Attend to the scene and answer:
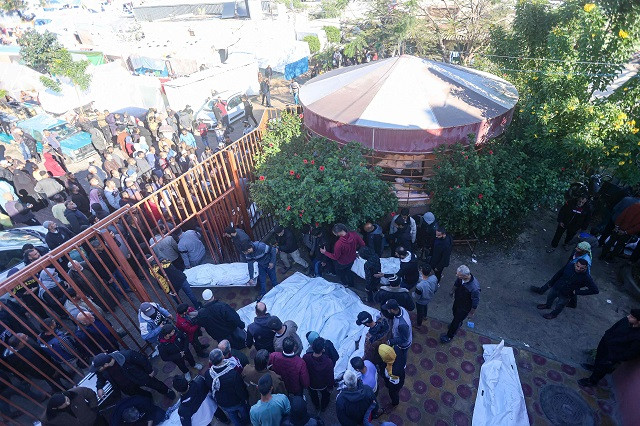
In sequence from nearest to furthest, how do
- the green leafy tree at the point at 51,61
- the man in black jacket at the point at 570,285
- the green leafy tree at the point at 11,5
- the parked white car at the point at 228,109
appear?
the man in black jacket at the point at 570,285, the parked white car at the point at 228,109, the green leafy tree at the point at 51,61, the green leafy tree at the point at 11,5

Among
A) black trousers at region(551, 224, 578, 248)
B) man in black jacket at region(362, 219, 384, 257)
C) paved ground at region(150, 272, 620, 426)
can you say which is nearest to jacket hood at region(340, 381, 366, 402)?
paved ground at region(150, 272, 620, 426)

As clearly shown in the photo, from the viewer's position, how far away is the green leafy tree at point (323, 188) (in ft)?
22.4

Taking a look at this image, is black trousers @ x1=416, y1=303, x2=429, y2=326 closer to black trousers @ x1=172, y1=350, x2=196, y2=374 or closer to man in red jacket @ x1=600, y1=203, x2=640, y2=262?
black trousers @ x1=172, y1=350, x2=196, y2=374

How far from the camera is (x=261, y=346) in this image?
509cm

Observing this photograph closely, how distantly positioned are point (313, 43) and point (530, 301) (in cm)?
2746

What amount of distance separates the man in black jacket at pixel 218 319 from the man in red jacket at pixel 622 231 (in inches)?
309

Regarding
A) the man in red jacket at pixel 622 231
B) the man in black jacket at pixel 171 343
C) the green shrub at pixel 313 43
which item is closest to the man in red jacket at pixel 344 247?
the man in black jacket at pixel 171 343

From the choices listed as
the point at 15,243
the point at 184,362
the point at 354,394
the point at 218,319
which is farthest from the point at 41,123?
the point at 354,394

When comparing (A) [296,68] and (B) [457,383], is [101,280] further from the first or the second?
(A) [296,68]

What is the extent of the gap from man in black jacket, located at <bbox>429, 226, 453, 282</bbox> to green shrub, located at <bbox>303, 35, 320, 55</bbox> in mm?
26488

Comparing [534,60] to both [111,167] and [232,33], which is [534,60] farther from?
[232,33]

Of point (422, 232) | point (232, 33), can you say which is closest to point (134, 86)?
point (232, 33)

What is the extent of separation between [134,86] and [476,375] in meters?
20.4

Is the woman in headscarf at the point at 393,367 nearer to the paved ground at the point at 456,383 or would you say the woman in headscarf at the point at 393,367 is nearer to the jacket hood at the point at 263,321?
the paved ground at the point at 456,383
